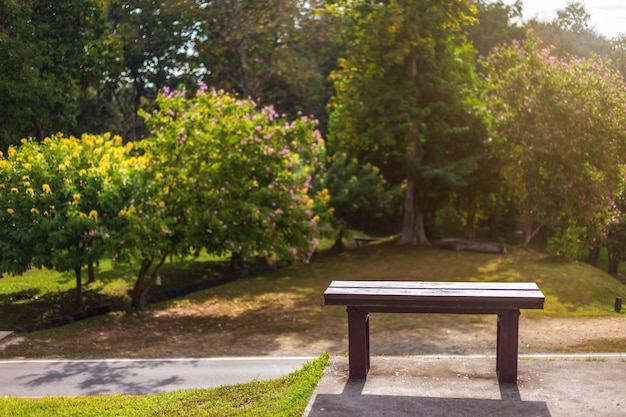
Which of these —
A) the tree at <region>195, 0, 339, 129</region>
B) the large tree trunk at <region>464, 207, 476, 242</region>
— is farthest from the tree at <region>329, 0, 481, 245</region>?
the tree at <region>195, 0, 339, 129</region>

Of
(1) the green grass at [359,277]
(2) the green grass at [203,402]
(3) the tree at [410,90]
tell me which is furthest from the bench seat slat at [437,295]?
(3) the tree at [410,90]

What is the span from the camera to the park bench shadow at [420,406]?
7.79m

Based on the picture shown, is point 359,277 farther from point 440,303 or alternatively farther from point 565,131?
point 440,303

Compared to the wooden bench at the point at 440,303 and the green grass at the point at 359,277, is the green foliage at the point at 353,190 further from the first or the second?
the wooden bench at the point at 440,303

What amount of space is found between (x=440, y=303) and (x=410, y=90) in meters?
22.6

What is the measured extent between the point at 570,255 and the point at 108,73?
21564 millimetres

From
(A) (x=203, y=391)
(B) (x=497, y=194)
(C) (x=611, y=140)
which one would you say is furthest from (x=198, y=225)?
(B) (x=497, y=194)

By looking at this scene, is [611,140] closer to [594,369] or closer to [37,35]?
[594,369]

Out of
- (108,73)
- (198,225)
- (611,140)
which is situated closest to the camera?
(198,225)

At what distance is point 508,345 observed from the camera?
28.5 feet

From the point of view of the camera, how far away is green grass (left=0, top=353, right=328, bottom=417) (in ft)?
27.4

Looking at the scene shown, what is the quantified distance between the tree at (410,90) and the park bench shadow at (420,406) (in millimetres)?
21677

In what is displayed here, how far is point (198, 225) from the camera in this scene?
19219 mm

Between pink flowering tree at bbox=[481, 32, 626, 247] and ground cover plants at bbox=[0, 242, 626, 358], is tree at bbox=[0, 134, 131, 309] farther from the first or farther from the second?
Result: pink flowering tree at bbox=[481, 32, 626, 247]
